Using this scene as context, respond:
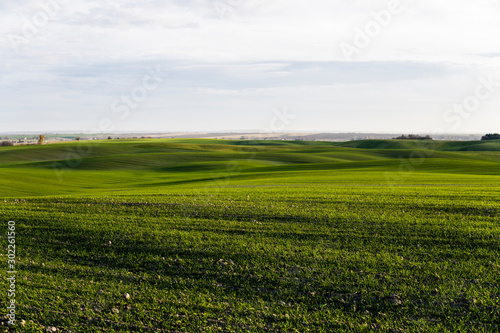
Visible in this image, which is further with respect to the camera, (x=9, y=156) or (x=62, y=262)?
(x=9, y=156)

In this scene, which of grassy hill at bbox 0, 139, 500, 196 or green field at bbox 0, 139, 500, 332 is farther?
grassy hill at bbox 0, 139, 500, 196

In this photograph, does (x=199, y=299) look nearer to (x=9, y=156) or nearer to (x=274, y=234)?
(x=274, y=234)

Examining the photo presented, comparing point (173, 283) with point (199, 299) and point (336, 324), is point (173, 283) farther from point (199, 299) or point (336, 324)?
point (336, 324)

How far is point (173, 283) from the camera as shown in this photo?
9.27 metres

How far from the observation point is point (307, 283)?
Result: 9164mm

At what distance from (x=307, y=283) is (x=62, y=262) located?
708cm

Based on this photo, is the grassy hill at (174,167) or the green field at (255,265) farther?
the grassy hill at (174,167)

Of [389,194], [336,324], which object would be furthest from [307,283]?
[389,194]

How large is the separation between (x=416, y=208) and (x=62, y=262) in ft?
48.9

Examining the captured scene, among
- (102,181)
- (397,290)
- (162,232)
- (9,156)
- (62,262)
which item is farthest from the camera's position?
(9,156)

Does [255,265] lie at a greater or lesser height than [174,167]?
lesser

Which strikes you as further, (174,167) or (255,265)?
(174,167)

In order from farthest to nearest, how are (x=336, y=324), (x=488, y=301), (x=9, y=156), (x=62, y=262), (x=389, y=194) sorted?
(x=9, y=156)
(x=389, y=194)
(x=62, y=262)
(x=488, y=301)
(x=336, y=324)

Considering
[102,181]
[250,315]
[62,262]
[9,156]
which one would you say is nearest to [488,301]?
[250,315]
